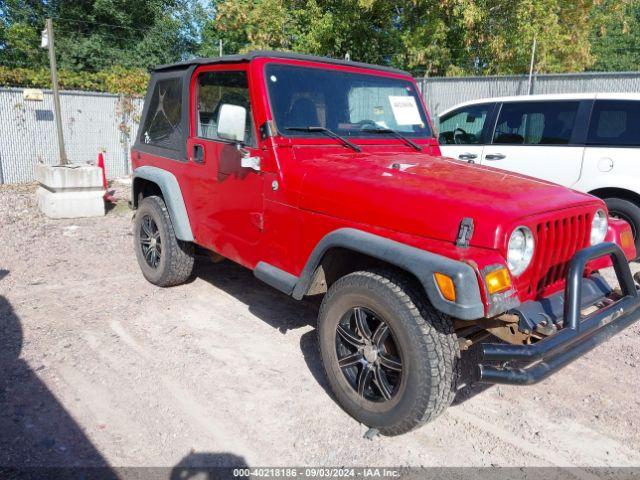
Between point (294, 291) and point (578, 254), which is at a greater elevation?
point (578, 254)

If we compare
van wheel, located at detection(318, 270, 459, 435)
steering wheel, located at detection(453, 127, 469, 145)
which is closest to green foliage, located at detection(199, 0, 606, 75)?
steering wheel, located at detection(453, 127, 469, 145)

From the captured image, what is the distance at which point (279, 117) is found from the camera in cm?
355

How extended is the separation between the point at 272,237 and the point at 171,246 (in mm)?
1631

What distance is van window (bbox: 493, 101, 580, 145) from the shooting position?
635 cm

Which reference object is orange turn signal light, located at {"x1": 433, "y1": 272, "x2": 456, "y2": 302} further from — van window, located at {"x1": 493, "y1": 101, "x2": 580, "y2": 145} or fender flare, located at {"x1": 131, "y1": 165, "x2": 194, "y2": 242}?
van window, located at {"x1": 493, "y1": 101, "x2": 580, "y2": 145}

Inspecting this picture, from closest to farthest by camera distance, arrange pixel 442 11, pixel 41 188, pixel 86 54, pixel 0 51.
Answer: pixel 41 188 → pixel 442 11 → pixel 0 51 → pixel 86 54

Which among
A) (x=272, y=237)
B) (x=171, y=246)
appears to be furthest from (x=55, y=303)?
(x=272, y=237)

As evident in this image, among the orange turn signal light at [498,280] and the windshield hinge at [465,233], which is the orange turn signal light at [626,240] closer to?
the orange turn signal light at [498,280]

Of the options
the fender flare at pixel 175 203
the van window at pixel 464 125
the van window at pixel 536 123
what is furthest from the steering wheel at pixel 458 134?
the fender flare at pixel 175 203

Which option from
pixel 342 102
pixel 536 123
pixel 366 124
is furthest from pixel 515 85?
Result: pixel 342 102

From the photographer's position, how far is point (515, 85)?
36.1 feet

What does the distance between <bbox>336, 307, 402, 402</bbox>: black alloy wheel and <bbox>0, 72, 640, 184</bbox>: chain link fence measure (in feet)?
28.8

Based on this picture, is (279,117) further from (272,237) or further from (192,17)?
(192,17)

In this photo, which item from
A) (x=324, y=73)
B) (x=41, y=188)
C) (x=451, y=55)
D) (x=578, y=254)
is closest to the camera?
(x=578, y=254)
